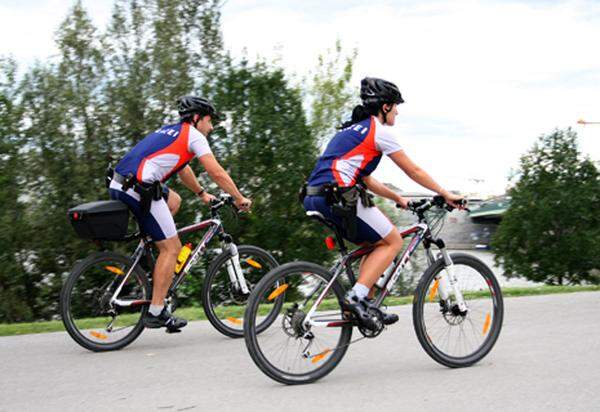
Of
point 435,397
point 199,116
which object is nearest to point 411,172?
point 435,397

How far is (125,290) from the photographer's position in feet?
23.2

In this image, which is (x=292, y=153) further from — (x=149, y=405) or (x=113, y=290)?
(x=149, y=405)

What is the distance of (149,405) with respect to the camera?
17.0 feet

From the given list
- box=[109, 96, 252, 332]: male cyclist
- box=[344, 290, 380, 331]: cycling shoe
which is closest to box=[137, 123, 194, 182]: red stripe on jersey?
box=[109, 96, 252, 332]: male cyclist

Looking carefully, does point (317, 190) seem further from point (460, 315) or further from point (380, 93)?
point (460, 315)

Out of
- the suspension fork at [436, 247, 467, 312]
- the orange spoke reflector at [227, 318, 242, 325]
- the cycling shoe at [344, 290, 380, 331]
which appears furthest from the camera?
the orange spoke reflector at [227, 318, 242, 325]

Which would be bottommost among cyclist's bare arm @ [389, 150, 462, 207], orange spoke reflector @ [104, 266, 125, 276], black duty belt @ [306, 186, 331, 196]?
orange spoke reflector @ [104, 266, 125, 276]

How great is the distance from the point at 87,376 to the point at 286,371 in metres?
1.43

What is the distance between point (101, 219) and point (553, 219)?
33.9 feet

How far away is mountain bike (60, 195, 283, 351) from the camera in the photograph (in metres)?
6.88

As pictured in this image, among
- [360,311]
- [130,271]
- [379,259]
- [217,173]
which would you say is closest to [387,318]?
[360,311]

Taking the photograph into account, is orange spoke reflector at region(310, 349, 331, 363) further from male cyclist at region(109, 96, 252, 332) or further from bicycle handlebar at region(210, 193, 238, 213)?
bicycle handlebar at region(210, 193, 238, 213)

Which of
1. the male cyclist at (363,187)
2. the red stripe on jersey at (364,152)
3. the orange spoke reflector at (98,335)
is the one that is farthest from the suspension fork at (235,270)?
the red stripe on jersey at (364,152)

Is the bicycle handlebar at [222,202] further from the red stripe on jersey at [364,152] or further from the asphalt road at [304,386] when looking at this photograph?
the red stripe on jersey at [364,152]
